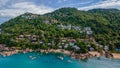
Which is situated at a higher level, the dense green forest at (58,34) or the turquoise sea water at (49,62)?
the dense green forest at (58,34)

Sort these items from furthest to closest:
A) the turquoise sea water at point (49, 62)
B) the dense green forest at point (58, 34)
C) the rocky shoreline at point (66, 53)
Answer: the dense green forest at point (58, 34)
the rocky shoreline at point (66, 53)
the turquoise sea water at point (49, 62)

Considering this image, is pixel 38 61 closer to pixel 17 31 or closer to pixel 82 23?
pixel 17 31

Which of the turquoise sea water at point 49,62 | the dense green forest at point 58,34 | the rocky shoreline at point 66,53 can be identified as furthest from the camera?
the dense green forest at point 58,34

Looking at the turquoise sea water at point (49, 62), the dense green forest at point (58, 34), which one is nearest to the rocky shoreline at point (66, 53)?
the dense green forest at point (58, 34)

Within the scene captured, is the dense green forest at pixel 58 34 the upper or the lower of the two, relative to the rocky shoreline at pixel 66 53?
upper

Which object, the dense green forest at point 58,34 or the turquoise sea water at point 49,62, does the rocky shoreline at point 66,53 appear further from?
the turquoise sea water at point 49,62

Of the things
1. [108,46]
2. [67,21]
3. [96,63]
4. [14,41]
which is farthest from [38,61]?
[67,21]

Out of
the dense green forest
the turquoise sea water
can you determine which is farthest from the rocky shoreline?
the turquoise sea water

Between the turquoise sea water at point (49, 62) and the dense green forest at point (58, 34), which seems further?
the dense green forest at point (58, 34)

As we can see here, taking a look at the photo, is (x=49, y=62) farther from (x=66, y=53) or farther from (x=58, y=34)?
(x=58, y=34)
